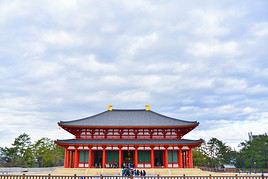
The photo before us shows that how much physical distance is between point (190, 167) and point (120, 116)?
13.6m

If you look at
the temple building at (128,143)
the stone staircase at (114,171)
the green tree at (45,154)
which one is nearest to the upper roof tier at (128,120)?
the temple building at (128,143)

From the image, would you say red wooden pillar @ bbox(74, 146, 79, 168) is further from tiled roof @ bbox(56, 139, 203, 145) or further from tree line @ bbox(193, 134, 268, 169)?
tree line @ bbox(193, 134, 268, 169)

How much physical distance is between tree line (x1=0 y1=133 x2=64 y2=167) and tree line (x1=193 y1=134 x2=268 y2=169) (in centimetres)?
3264

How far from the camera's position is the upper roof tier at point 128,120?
132 ft

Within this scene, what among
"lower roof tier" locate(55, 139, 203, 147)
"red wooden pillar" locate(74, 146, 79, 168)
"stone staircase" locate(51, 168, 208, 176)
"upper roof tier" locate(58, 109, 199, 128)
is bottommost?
"stone staircase" locate(51, 168, 208, 176)

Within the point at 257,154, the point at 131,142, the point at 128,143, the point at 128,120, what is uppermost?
the point at 128,120

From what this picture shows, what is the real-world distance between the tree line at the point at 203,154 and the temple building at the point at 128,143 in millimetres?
23596

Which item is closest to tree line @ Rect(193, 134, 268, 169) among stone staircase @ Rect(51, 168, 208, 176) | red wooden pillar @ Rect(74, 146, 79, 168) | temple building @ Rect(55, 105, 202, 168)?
temple building @ Rect(55, 105, 202, 168)

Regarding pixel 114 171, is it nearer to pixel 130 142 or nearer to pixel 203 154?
pixel 130 142

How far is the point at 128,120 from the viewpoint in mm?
43062

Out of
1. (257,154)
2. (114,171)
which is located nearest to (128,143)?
(114,171)

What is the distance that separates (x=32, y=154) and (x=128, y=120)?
101 feet

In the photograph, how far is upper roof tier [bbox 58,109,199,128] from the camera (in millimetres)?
40094

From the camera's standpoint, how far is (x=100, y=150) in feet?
134
